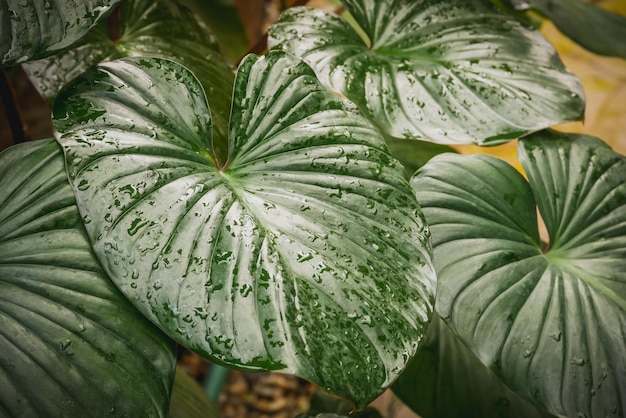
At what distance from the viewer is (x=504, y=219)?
80 cm

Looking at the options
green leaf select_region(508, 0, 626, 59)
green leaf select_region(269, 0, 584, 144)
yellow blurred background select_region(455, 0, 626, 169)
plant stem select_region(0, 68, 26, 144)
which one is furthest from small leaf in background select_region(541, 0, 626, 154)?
plant stem select_region(0, 68, 26, 144)

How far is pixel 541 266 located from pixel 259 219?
41 centimetres

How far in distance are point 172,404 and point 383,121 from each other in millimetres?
578

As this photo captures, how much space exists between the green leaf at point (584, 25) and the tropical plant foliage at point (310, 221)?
0.49 feet

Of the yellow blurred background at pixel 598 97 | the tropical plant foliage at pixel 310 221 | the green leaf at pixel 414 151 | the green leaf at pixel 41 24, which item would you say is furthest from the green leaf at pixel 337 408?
the yellow blurred background at pixel 598 97

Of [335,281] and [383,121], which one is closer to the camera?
[335,281]

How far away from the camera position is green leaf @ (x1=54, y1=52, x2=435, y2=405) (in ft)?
1.82

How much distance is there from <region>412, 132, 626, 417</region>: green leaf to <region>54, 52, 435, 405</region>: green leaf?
0.11 m

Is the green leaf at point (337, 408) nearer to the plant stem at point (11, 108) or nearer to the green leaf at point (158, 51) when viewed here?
the green leaf at point (158, 51)

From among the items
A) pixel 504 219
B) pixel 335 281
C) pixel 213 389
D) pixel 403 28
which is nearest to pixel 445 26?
pixel 403 28

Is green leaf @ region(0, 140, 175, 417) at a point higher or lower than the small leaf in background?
higher

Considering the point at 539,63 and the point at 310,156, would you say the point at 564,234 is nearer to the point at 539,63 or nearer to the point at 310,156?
the point at 539,63

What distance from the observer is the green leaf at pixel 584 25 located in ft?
3.61

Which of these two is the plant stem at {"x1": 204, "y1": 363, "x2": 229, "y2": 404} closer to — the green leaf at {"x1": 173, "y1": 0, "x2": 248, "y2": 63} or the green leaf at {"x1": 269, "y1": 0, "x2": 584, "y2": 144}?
the green leaf at {"x1": 173, "y1": 0, "x2": 248, "y2": 63}
